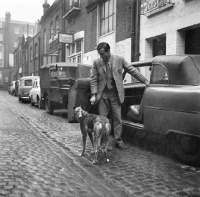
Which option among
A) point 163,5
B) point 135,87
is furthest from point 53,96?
point 135,87

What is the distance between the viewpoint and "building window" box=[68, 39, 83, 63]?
20328 millimetres

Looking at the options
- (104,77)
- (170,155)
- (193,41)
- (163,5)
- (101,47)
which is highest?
(163,5)

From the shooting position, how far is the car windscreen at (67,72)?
12.0m

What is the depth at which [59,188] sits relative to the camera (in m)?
3.48

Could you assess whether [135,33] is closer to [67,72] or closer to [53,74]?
[67,72]

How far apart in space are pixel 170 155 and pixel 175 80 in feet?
4.52

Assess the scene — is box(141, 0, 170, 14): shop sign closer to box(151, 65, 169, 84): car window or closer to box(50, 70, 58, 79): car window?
box(50, 70, 58, 79): car window

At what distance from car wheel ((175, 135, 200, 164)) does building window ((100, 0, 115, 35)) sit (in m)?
11.4

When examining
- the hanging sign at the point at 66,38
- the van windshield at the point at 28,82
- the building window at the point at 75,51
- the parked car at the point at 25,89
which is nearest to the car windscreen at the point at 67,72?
the building window at the point at 75,51

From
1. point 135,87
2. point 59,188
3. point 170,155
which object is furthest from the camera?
point 135,87

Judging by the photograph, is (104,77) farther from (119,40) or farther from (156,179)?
(119,40)

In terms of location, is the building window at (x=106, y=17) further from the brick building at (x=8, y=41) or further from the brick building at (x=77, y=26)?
the brick building at (x=8, y=41)

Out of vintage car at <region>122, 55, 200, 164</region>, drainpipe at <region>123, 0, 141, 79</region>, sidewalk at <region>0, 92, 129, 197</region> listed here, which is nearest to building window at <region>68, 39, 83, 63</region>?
drainpipe at <region>123, 0, 141, 79</region>

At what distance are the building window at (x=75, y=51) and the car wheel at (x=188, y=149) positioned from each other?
51.2ft
